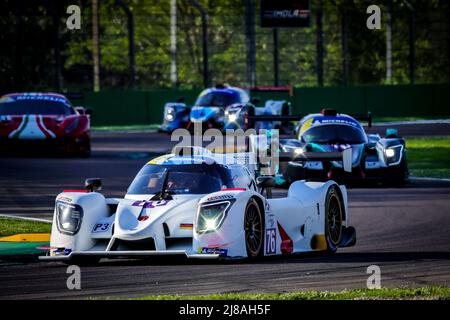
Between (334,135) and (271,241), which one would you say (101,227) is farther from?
(334,135)

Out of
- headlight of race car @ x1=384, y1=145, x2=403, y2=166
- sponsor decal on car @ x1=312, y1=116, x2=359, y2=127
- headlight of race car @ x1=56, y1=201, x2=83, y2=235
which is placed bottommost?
headlight of race car @ x1=384, y1=145, x2=403, y2=166

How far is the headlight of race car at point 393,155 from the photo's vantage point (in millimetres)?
22188

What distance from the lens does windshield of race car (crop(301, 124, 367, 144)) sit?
2283 centimetres

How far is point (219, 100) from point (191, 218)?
2369cm

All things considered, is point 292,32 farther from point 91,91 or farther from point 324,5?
point 91,91

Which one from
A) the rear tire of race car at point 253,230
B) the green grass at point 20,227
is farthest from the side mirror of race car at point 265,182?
the green grass at point 20,227

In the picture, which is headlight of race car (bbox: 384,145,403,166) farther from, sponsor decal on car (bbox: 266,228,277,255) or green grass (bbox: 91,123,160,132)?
green grass (bbox: 91,123,160,132)

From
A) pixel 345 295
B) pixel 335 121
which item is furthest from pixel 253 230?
pixel 335 121

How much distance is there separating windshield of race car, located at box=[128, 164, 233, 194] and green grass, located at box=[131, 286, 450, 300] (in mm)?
2992

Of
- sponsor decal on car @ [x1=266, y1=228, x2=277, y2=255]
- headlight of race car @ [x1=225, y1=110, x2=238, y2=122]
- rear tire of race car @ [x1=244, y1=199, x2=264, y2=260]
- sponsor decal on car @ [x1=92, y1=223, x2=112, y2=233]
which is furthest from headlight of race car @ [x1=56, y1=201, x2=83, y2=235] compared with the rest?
headlight of race car @ [x1=225, y1=110, x2=238, y2=122]

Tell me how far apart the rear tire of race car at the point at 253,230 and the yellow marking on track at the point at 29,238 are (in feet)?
10.8

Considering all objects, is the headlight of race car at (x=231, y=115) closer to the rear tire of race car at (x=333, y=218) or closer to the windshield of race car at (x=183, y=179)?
the rear tire of race car at (x=333, y=218)
